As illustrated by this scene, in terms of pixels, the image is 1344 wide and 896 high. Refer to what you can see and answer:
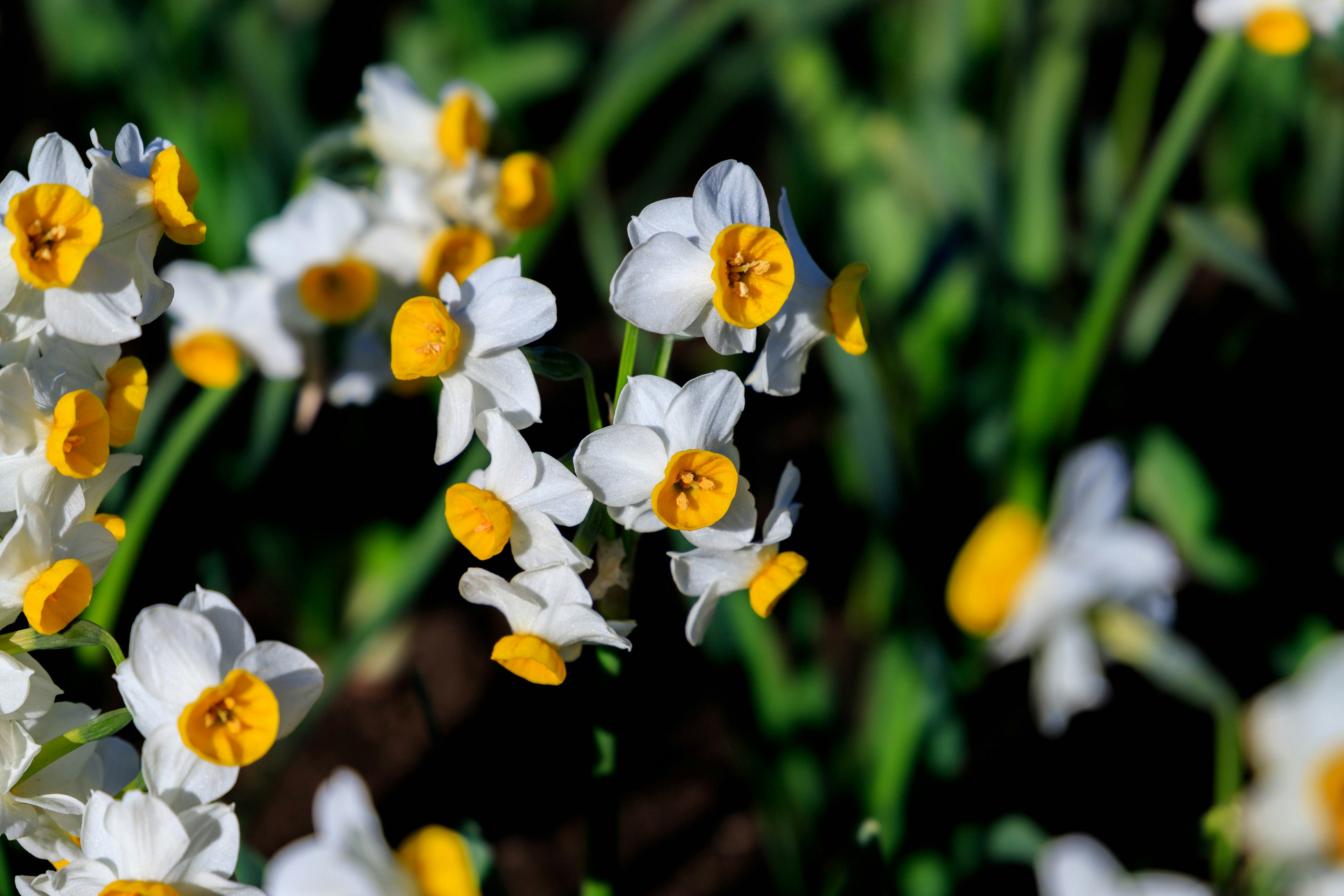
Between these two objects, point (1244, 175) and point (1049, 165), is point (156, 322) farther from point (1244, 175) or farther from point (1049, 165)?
point (1244, 175)

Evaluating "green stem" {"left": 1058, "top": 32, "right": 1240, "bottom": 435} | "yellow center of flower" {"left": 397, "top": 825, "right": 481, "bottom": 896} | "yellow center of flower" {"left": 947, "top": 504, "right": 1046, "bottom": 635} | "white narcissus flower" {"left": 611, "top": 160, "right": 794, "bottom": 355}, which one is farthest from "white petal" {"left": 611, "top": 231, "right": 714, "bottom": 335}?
"green stem" {"left": 1058, "top": 32, "right": 1240, "bottom": 435}

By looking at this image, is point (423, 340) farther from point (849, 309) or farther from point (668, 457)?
point (849, 309)

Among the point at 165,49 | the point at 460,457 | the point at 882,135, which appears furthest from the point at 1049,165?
the point at 165,49

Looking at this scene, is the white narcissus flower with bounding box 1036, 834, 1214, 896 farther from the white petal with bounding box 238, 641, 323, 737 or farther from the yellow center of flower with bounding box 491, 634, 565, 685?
the white petal with bounding box 238, 641, 323, 737

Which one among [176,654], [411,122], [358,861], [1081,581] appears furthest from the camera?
[411,122]

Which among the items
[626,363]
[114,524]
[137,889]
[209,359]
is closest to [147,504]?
[209,359]
